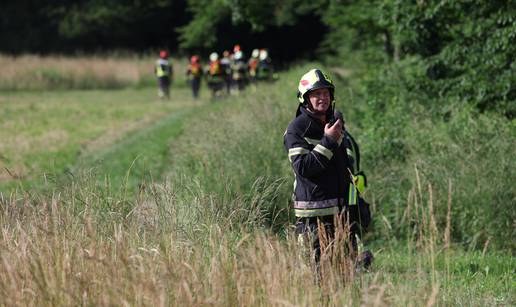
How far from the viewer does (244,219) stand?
6.71 metres

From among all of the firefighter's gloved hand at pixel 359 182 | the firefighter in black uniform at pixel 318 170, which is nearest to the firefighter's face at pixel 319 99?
the firefighter in black uniform at pixel 318 170

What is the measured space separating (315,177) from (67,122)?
19.0 m

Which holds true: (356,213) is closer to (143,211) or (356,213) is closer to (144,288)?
(143,211)

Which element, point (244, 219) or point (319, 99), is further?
point (244, 219)

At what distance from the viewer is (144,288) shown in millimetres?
4715

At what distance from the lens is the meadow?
493 centimetres

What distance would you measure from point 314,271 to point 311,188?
1.26 meters

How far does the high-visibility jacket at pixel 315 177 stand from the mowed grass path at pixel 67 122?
683cm

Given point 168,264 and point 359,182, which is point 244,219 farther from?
point 168,264

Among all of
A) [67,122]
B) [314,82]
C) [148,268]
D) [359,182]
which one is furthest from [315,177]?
[67,122]

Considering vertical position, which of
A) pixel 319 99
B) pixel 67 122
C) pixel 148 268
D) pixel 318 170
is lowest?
pixel 67 122

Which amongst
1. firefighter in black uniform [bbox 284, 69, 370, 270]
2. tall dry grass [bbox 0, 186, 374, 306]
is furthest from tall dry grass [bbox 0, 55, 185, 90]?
tall dry grass [bbox 0, 186, 374, 306]

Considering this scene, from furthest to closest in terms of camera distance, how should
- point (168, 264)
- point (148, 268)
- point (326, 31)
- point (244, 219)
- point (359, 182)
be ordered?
point (326, 31)
point (244, 219)
point (359, 182)
point (148, 268)
point (168, 264)

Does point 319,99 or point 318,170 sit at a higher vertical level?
point 319,99
